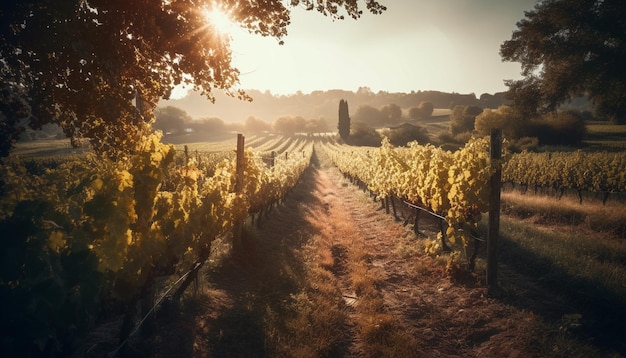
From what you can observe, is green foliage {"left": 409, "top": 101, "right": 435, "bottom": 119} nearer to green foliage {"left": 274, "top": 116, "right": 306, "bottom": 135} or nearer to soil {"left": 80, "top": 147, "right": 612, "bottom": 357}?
green foliage {"left": 274, "top": 116, "right": 306, "bottom": 135}

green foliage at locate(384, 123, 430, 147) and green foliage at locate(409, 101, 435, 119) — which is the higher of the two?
green foliage at locate(409, 101, 435, 119)

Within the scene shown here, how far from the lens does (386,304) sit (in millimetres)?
7234

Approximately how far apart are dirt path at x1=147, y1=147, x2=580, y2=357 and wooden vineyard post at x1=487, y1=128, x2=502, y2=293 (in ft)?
1.42

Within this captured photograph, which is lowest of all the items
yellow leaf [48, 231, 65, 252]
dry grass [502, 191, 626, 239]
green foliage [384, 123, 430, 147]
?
dry grass [502, 191, 626, 239]

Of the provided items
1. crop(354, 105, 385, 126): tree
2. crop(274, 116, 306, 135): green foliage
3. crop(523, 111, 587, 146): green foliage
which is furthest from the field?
crop(274, 116, 306, 135): green foliage

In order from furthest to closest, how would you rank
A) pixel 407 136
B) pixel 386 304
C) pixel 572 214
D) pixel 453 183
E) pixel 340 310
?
pixel 407 136, pixel 572 214, pixel 453 183, pixel 386 304, pixel 340 310

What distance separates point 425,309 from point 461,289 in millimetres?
1205

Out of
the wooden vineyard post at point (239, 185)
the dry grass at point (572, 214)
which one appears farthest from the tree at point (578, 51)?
the wooden vineyard post at point (239, 185)

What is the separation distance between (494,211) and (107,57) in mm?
7978

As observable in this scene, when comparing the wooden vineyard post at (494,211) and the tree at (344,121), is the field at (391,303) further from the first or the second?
the tree at (344,121)

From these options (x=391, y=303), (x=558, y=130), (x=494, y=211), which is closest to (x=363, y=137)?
(x=558, y=130)

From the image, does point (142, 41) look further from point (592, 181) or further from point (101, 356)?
point (592, 181)

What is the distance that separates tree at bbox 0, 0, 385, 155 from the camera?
468cm

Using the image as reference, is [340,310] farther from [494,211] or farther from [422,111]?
[422,111]
